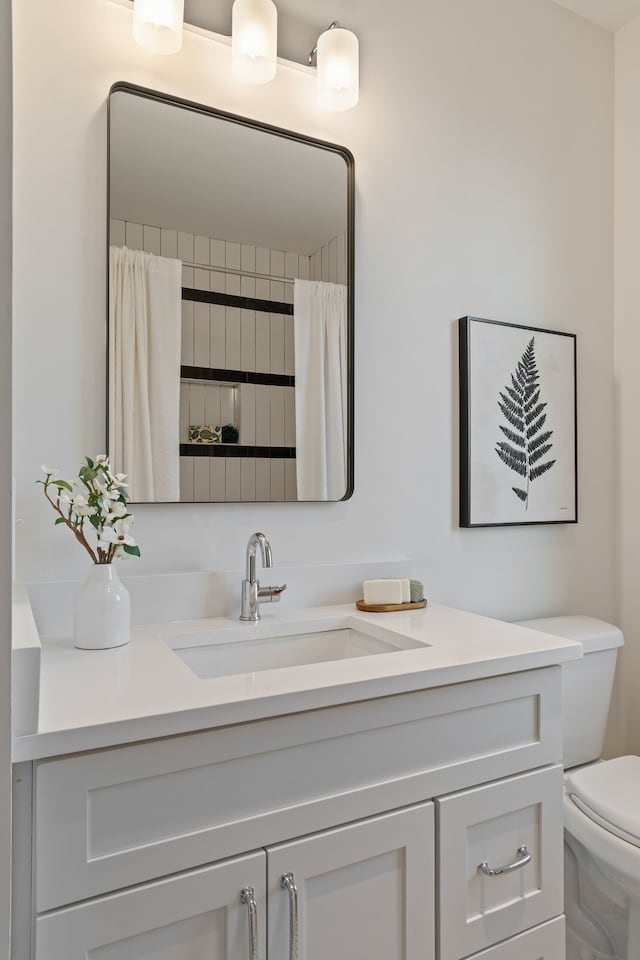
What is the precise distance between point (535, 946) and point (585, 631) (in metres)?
0.80

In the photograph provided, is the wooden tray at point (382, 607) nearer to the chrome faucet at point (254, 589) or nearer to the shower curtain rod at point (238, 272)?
the chrome faucet at point (254, 589)

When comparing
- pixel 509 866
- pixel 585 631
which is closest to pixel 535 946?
pixel 509 866

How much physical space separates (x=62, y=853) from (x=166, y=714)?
202 millimetres

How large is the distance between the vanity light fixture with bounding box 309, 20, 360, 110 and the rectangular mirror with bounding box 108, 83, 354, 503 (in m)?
0.11

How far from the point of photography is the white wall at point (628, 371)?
2.05m

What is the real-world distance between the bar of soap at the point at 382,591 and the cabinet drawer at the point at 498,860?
472 mm

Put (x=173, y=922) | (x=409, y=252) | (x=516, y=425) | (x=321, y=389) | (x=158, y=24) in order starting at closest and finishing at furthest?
(x=173, y=922), (x=158, y=24), (x=321, y=389), (x=409, y=252), (x=516, y=425)

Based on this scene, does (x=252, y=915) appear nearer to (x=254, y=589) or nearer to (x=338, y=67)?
A: (x=254, y=589)

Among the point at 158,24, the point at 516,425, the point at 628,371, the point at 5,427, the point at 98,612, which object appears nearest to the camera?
the point at 5,427

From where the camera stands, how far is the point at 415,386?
173cm

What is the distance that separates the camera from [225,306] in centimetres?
145

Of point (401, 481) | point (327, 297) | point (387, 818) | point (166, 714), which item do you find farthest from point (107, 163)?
point (387, 818)

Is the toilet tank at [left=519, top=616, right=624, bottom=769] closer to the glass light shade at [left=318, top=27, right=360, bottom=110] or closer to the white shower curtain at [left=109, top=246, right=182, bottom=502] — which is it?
the white shower curtain at [left=109, top=246, right=182, bottom=502]

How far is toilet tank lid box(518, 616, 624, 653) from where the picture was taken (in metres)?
1.74
